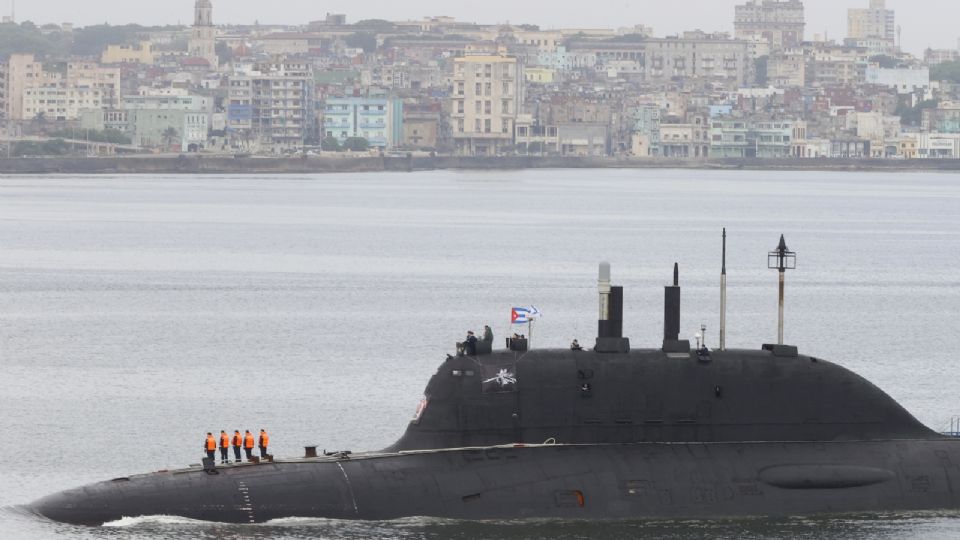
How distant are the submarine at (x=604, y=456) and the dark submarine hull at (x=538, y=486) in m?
0.02

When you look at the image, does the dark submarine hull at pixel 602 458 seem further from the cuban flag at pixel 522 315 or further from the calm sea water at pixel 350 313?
the cuban flag at pixel 522 315

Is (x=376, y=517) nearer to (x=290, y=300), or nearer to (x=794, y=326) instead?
(x=794, y=326)

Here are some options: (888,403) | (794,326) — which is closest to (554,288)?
(794,326)

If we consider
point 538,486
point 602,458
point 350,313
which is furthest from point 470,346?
point 350,313

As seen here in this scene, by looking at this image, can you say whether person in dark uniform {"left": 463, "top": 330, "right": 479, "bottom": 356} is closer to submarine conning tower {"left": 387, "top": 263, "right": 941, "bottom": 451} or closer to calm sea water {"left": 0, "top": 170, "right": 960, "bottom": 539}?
submarine conning tower {"left": 387, "top": 263, "right": 941, "bottom": 451}

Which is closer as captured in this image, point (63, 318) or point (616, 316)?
point (616, 316)

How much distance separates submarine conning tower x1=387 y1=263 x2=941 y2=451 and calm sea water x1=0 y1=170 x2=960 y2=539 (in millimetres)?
1162

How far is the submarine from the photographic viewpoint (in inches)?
1046

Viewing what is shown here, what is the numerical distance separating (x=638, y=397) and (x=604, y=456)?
0.89 metres

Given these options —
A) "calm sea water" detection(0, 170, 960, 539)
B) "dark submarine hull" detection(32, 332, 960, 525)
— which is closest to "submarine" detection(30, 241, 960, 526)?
"dark submarine hull" detection(32, 332, 960, 525)

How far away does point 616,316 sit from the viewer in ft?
89.3

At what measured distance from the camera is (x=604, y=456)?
2689cm

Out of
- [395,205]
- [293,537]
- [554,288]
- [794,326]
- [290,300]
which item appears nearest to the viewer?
[293,537]

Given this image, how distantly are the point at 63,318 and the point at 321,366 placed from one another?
49.1 ft
